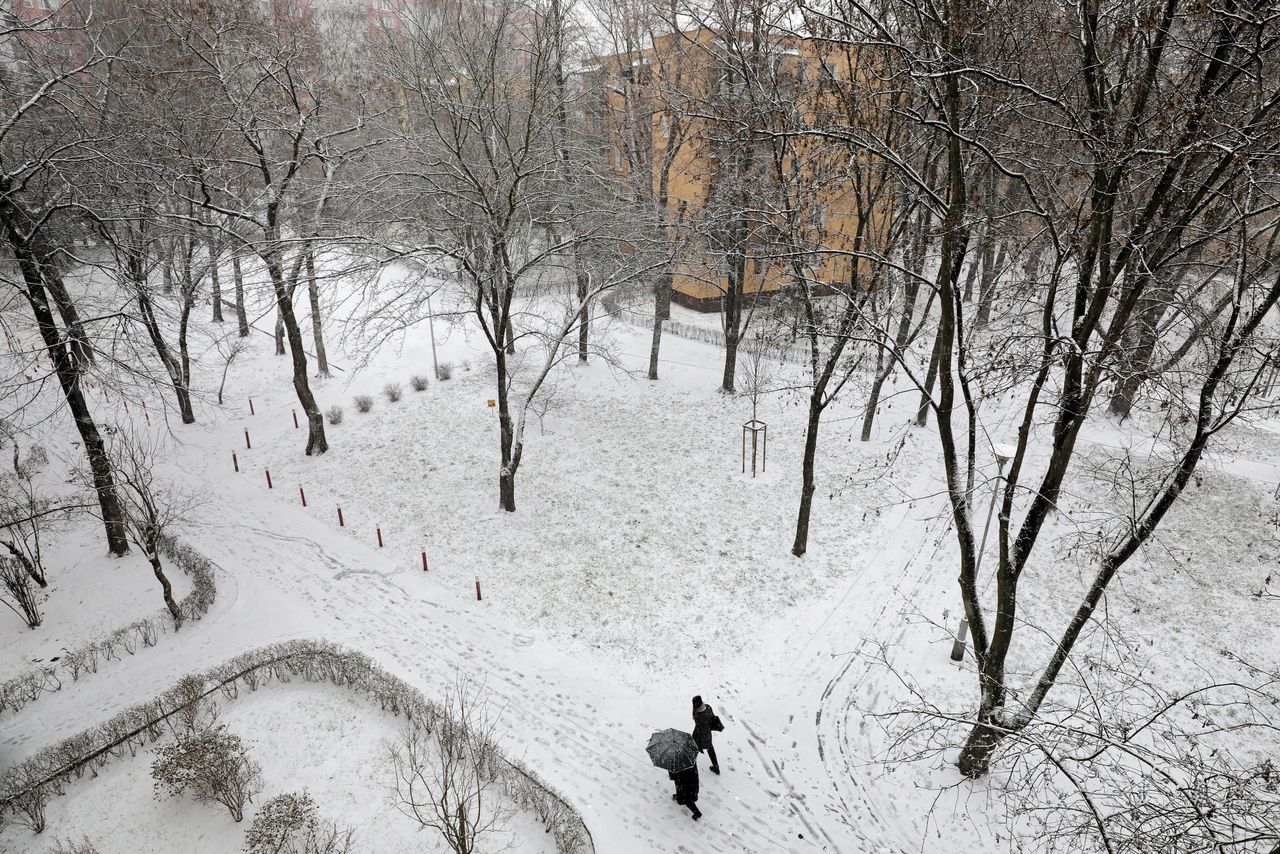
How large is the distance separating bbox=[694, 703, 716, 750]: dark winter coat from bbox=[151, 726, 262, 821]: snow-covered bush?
5814 millimetres

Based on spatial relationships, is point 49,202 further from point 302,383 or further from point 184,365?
point 184,365

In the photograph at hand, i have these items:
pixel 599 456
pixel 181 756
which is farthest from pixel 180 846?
pixel 599 456

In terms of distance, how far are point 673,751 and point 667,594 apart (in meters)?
4.47

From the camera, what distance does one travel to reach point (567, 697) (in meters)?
10.3

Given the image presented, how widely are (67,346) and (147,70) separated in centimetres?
1002

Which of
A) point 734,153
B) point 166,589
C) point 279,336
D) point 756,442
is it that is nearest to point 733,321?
point 756,442

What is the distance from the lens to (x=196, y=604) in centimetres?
1223

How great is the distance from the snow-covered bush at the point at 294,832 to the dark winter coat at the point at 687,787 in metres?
3.97

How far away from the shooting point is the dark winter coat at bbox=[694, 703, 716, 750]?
338 inches

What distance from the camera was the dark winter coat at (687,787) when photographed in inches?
327

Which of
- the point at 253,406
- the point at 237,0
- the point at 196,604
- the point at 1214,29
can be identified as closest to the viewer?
the point at 1214,29

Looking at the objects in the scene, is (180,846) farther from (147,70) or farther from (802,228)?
(147,70)

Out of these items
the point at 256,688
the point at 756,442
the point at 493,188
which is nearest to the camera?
the point at 256,688

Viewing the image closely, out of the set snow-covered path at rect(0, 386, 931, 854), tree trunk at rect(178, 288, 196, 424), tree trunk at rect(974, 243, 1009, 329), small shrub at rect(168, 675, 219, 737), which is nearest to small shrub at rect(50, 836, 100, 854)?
small shrub at rect(168, 675, 219, 737)
